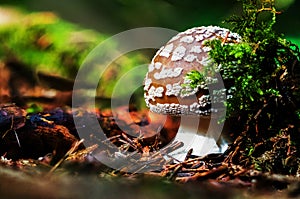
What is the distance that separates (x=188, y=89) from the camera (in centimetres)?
177

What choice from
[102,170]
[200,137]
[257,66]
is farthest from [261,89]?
[102,170]

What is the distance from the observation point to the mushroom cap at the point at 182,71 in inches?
69.1

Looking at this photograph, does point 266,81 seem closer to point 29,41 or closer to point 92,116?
point 92,116

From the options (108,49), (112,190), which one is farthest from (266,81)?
(108,49)

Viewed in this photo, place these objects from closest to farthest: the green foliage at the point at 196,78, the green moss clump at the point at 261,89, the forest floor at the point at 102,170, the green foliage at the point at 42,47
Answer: the forest floor at the point at 102,170 → the green moss clump at the point at 261,89 → the green foliage at the point at 196,78 → the green foliage at the point at 42,47

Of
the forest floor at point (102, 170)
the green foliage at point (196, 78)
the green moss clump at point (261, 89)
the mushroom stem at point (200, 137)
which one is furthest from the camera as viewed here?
the mushroom stem at point (200, 137)

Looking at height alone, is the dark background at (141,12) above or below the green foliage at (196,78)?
above

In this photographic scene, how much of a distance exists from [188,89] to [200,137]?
28cm

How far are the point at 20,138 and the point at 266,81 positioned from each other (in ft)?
3.29

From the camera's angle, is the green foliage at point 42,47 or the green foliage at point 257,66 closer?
the green foliage at point 257,66

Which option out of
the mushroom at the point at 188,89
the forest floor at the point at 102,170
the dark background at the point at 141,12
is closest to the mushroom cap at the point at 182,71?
the mushroom at the point at 188,89

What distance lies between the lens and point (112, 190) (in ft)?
2.55

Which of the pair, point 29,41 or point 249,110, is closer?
point 249,110

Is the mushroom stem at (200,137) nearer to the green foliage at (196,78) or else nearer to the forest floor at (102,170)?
the forest floor at (102,170)
